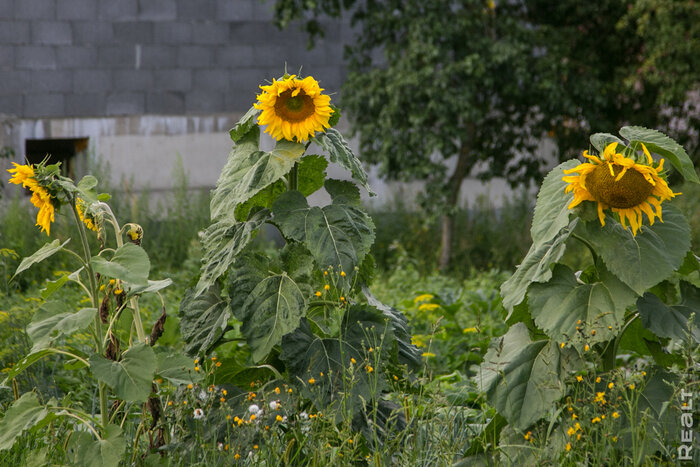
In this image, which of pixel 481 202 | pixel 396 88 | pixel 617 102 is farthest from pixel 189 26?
pixel 617 102

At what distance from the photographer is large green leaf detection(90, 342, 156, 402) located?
191 centimetres

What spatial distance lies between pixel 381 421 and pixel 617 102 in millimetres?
5937

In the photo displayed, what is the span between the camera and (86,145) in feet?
23.4

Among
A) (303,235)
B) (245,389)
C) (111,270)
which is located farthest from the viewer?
(245,389)

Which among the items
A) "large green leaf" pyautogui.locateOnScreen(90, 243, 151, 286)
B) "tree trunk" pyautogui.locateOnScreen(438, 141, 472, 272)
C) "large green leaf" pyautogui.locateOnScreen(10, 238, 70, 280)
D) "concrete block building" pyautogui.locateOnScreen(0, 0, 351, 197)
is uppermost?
"large green leaf" pyautogui.locateOnScreen(90, 243, 151, 286)

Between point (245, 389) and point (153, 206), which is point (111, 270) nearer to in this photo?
point (245, 389)

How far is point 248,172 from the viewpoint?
2.40 m

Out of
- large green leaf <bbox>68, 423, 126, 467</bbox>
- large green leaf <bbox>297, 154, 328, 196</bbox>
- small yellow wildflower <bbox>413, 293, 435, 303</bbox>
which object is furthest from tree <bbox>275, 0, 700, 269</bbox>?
large green leaf <bbox>68, 423, 126, 467</bbox>

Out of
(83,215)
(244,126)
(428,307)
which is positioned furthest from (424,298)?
(83,215)

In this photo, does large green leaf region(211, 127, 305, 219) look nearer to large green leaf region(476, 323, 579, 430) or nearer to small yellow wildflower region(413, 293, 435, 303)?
large green leaf region(476, 323, 579, 430)

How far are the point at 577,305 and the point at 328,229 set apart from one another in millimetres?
757

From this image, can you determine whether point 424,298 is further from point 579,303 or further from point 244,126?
point 579,303

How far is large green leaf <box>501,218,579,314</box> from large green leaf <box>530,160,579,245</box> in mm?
29

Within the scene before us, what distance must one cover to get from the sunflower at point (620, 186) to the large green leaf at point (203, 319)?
3.71ft
